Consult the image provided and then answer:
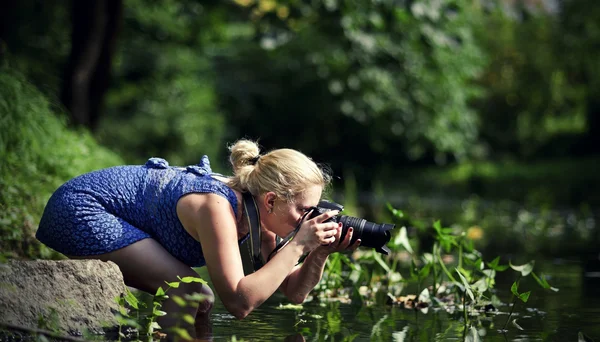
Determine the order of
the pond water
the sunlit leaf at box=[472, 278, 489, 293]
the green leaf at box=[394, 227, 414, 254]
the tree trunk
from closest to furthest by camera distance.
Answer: the pond water → the sunlit leaf at box=[472, 278, 489, 293] → the green leaf at box=[394, 227, 414, 254] → the tree trunk

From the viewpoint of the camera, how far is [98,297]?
374cm

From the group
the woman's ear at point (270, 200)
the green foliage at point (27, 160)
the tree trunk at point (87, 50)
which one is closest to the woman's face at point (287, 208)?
the woman's ear at point (270, 200)

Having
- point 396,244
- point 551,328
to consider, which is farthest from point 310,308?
point 551,328

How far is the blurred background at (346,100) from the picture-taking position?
29.6 ft

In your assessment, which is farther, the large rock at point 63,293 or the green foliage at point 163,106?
the green foliage at point 163,106

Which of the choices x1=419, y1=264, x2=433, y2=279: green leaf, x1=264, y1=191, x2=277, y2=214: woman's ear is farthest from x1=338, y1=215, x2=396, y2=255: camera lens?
x1=419, y1=264, x2=433, y2=279: green leaf

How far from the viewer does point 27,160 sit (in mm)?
6645

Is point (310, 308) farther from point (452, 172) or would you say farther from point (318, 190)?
point (452, 172)

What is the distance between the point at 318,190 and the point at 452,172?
2357cm

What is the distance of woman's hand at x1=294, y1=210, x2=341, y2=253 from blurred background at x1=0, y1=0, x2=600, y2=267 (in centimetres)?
69

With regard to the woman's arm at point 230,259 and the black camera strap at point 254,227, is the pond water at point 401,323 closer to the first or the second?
the woman's arm at point 230,259

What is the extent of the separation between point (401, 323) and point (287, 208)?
1030 mm

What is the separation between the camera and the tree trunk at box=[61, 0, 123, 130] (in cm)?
1080

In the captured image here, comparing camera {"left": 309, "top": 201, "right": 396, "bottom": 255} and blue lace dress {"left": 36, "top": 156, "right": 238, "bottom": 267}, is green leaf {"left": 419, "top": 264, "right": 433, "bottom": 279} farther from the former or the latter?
blue lace dress {"left": 36, "top": 156, "right": 238, "bottom": 267}
